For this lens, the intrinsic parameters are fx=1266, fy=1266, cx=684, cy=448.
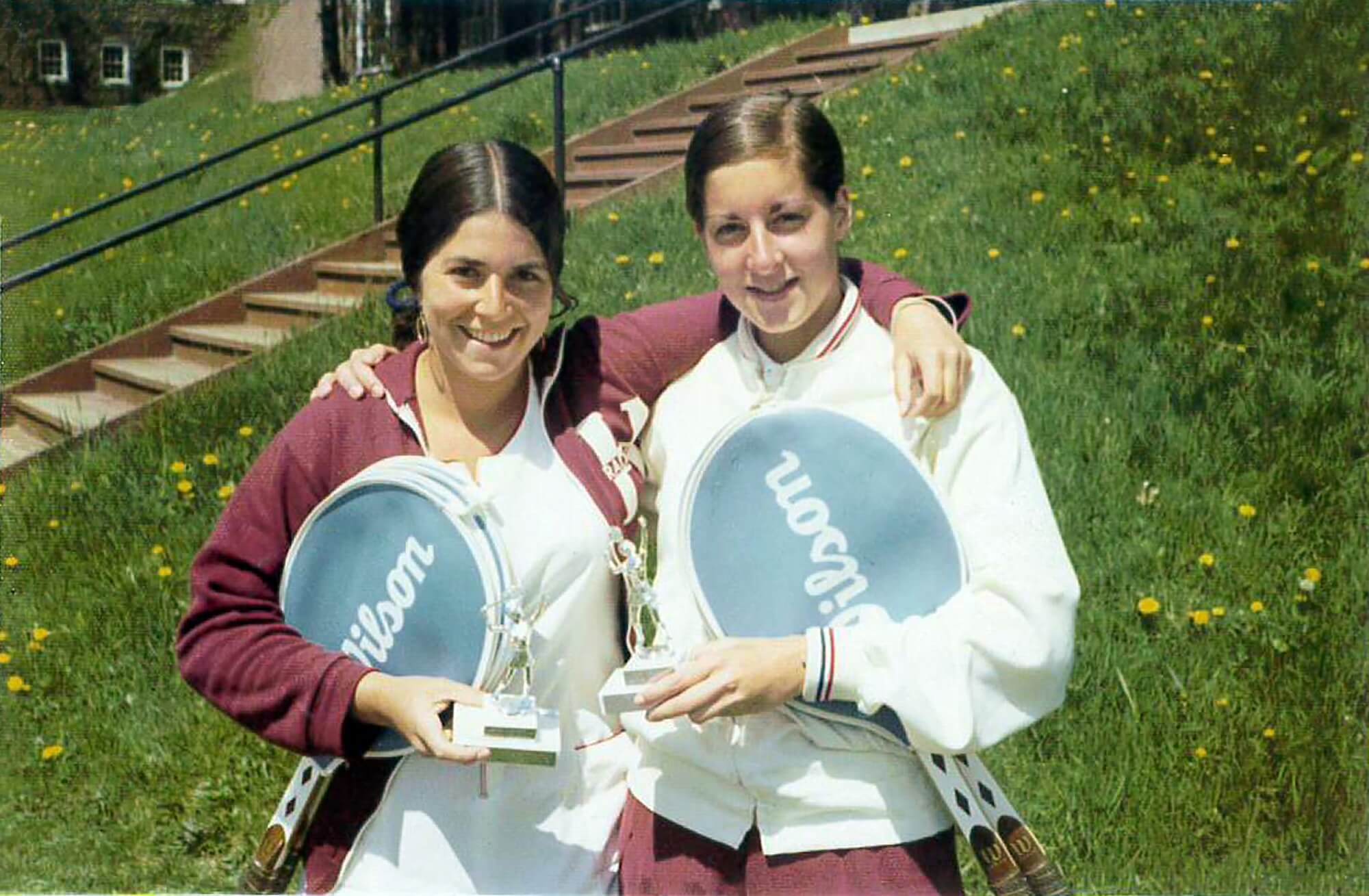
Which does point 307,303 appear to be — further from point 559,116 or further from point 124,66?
point 124,66

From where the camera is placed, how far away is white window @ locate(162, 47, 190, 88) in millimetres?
2623

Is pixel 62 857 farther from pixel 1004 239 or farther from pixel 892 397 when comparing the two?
pixel 1004 239

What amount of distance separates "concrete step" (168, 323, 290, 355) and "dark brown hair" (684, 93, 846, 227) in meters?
2.31

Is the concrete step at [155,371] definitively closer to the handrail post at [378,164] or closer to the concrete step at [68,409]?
the concrete step at [68,409]

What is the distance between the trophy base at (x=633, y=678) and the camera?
4.65ft

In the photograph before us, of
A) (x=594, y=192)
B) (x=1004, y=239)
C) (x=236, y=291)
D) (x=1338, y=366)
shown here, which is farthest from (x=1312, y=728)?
(x=236, y=291)

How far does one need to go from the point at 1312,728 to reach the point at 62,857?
7.79 feet

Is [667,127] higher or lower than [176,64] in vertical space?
lower

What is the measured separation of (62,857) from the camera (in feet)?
8.02

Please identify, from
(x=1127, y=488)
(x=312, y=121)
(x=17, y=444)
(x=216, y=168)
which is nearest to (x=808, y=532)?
(x=1127, y=488)

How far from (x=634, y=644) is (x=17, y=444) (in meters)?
1.91

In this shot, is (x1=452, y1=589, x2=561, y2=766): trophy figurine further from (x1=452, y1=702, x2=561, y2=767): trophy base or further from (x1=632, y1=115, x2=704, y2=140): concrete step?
(x1=632, y1=115, x2=704, y2=140): concrete step

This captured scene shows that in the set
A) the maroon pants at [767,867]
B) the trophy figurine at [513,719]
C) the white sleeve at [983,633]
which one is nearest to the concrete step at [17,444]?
the trophy figurine at [513,719]

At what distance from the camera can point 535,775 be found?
5.33 feet
